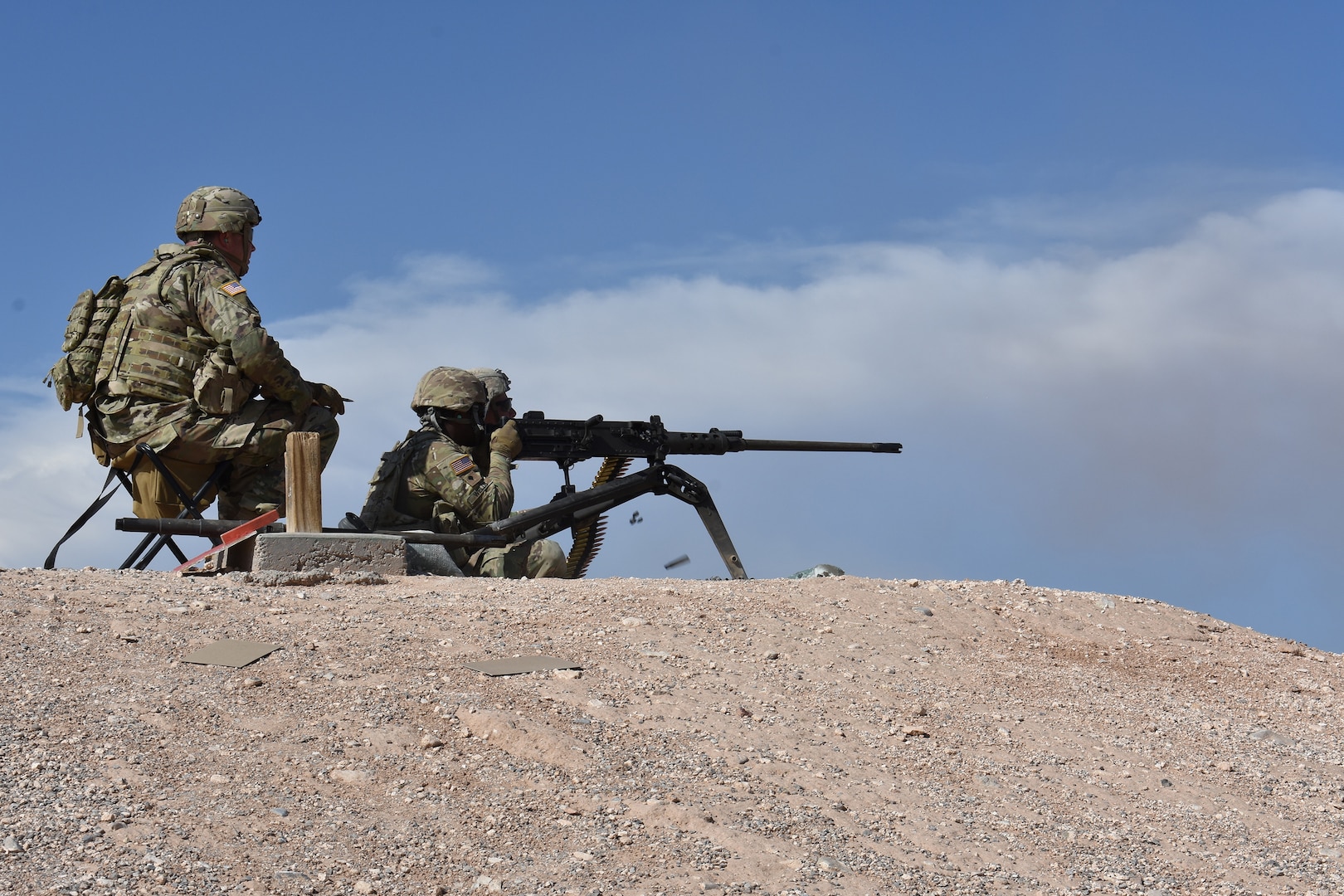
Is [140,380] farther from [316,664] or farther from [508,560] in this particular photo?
[316,664]

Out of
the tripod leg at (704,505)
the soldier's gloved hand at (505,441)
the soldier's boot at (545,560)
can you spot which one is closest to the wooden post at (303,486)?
the soldier's gloved hand at (505,441)

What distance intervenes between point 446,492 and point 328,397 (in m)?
1.40

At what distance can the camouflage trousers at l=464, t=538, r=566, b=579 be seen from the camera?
11.6 meters

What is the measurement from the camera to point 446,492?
1117cm

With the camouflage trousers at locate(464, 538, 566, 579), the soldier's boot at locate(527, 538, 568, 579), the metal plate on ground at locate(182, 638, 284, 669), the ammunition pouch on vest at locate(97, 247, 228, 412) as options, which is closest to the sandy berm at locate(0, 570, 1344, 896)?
the metal plate on ground at locate(182, 638, 284, 669)

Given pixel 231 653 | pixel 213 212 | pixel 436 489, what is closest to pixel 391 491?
pixel 436 489

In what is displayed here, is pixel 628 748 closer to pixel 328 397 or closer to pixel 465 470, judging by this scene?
pixel 465 470

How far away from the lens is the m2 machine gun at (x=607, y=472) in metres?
11.8

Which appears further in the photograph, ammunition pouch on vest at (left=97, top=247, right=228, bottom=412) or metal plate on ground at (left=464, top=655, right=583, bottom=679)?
ammunition pouch on vest at (left=97, top=247, right=228, bottom=412)

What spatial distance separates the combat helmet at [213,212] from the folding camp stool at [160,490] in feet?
5.91

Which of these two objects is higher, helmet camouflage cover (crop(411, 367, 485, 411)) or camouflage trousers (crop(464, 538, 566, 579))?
helmet camouflage cover (crop(411, 367, 485, 411))

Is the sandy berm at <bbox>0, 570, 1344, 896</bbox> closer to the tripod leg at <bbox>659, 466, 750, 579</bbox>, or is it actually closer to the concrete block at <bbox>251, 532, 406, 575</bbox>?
the concrete block at <bbox>251, 532, 406, 575</bbox>

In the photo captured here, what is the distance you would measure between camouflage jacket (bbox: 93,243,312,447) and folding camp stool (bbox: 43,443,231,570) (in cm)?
24

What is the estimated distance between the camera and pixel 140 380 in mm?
11039
